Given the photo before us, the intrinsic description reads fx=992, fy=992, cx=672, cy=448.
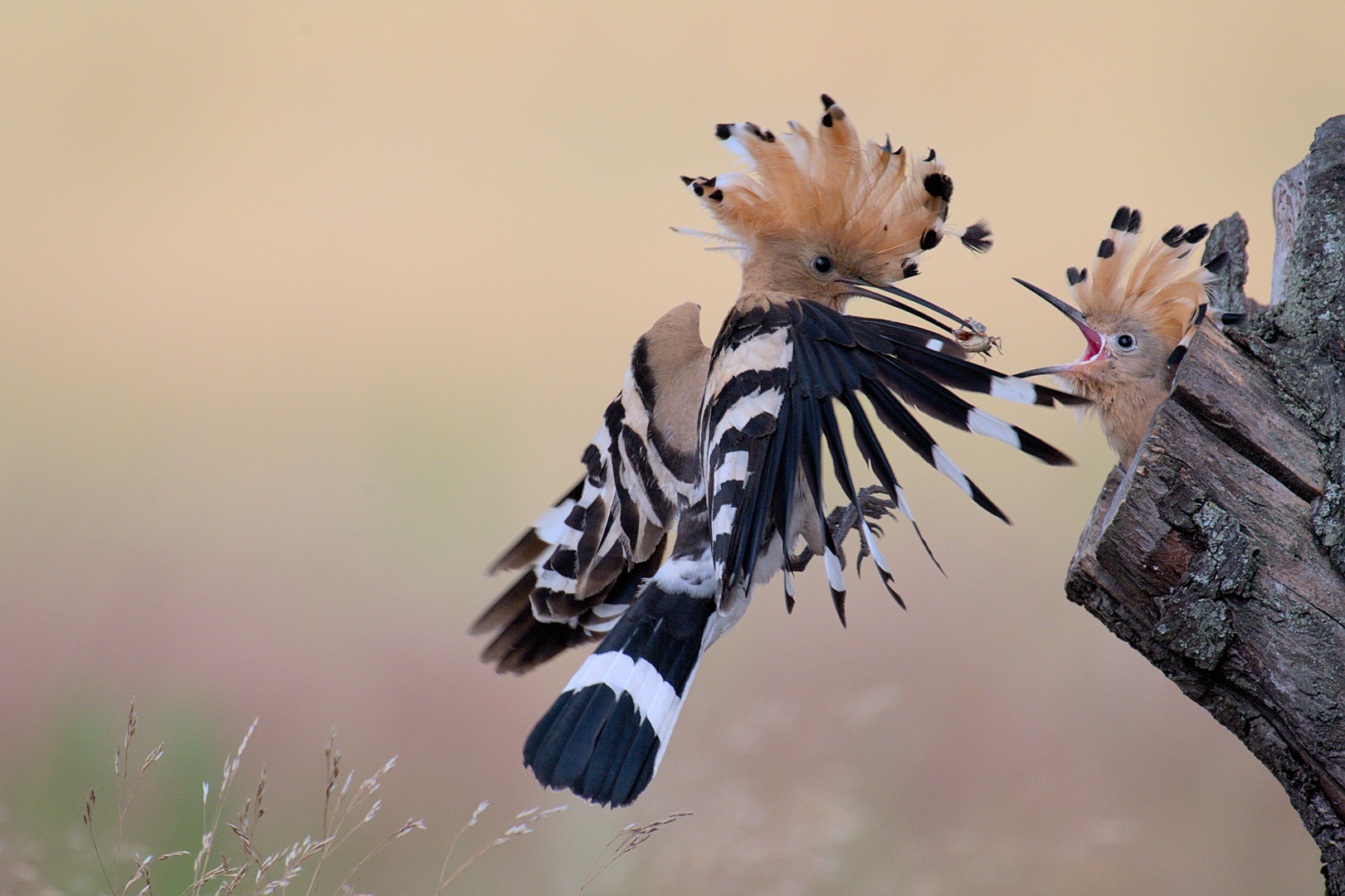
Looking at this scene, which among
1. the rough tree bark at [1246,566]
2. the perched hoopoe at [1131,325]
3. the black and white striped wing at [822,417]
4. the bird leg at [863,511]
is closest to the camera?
the rough tree bark at [1246,566]

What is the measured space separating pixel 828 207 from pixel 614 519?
1.75 ft

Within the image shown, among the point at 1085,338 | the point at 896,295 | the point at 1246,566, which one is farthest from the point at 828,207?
the point at 1246,566

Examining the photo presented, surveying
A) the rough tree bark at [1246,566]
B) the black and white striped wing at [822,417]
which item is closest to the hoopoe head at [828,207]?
the black and white striped wing at [822,417]

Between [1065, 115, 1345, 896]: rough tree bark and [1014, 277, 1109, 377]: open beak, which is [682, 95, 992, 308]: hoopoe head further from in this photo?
[1065, 115, 1345, 896]: rough tree bark

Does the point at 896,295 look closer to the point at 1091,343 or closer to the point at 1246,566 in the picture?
the point at 1091,343

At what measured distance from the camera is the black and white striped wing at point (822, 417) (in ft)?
3.50

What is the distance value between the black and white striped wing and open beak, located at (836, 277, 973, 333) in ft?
0.46

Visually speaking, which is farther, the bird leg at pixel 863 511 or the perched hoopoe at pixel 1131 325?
the bird leg at pixel 863 511

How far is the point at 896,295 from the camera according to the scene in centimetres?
137

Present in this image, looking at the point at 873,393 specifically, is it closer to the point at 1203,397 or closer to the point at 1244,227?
the point at 1203,397

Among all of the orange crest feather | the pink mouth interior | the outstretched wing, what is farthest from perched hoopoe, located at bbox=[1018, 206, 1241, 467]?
the outstretched wing

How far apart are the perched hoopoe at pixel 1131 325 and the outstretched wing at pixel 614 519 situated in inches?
19.0

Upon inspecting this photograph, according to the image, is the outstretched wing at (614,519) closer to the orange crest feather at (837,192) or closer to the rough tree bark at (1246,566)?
the orange crest feather at (837,192)

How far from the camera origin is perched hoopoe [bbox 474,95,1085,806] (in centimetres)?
109
